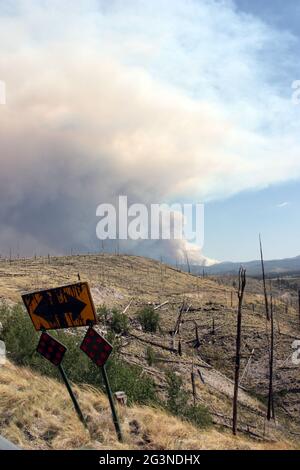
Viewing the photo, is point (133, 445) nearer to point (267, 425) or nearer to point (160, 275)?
point (267, 425)

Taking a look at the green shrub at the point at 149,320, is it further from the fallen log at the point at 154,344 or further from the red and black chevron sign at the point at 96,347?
the red and black chevron sign at the point at 96,347

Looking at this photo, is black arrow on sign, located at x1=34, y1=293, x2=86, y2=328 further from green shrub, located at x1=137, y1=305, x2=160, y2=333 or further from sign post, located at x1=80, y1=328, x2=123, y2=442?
green shrub, located at x1=137, y1=305, x2=160, y2=333

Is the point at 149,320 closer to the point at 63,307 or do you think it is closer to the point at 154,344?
the point at 154,344

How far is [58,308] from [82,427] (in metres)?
2.08

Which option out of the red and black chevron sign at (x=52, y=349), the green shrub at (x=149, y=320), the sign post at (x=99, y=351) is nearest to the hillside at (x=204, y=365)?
the green shrub at (x=149, y=320)

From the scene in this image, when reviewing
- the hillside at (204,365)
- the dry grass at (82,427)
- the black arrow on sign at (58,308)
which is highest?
the black arrow on sign at (58,308)

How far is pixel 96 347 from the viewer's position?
7406mm

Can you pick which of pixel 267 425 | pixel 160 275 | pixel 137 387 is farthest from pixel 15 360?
pixel 160 275

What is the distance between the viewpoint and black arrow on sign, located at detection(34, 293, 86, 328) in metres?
7.27

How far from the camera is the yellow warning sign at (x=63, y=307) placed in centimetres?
713

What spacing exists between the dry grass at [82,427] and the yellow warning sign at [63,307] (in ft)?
5.53

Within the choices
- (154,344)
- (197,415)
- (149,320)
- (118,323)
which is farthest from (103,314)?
(197,415)
